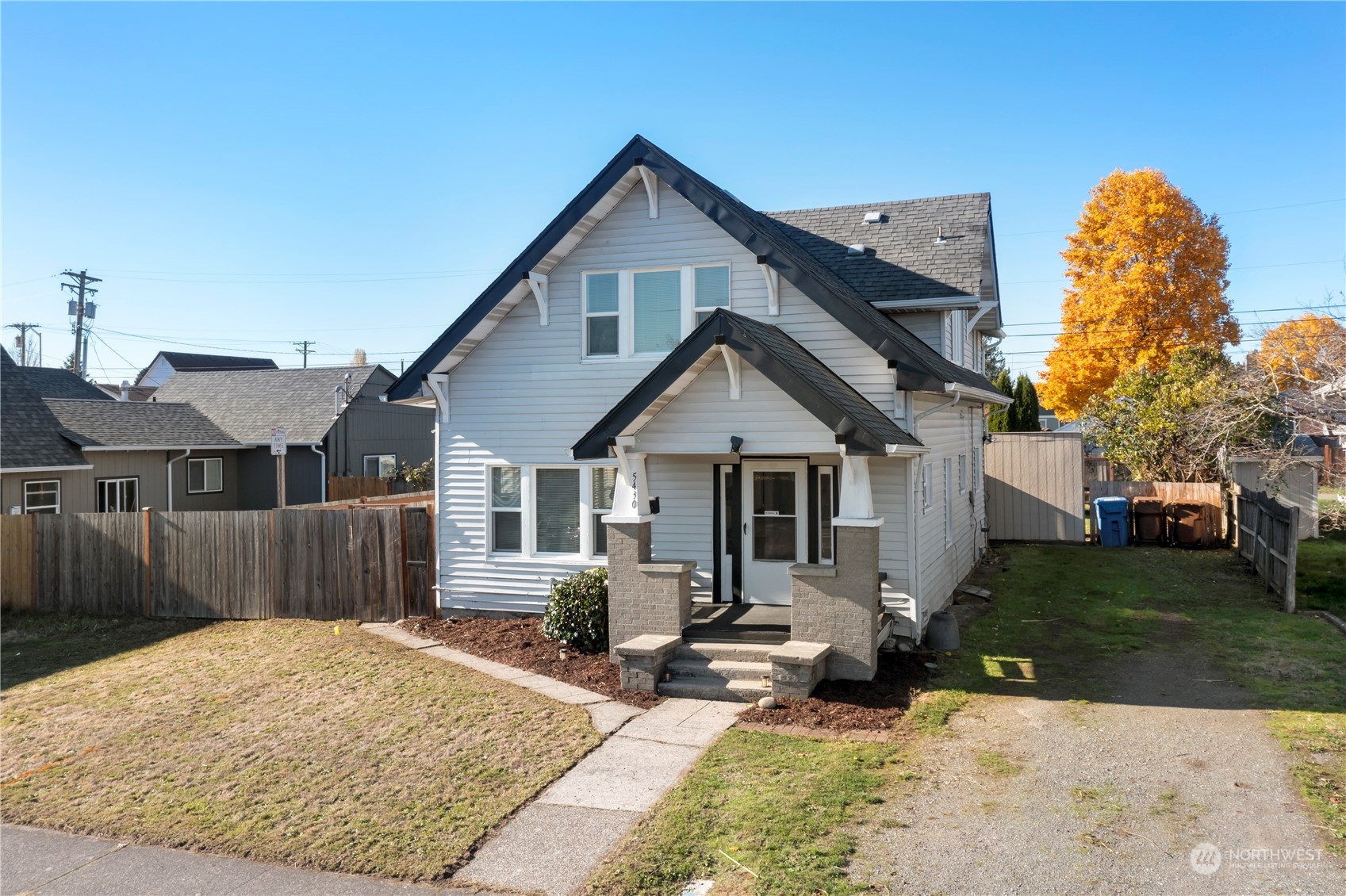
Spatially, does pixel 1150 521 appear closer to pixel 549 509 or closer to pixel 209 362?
pixel 549 509

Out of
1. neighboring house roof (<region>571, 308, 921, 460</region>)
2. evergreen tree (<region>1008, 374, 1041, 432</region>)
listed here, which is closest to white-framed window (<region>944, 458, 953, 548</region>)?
neighboring house roof (<region>571, 308, 921, 460</region>)

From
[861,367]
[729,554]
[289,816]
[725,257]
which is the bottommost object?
[289,816]

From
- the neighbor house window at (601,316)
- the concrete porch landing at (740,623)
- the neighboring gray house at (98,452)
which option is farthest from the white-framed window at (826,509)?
the neighboring gray house at (98,452)

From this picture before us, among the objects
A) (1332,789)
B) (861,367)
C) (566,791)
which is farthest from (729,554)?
(1332,789)

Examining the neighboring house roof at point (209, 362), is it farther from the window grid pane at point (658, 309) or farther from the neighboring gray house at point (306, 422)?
the window grid pane at point (658, 309)

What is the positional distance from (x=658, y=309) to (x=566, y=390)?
182cm

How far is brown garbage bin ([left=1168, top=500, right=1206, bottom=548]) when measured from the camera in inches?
826

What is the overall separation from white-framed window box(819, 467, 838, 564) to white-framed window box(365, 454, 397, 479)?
23.2 meters

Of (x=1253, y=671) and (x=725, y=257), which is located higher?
(x=725, y=257)

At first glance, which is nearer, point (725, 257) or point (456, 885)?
point (456, 885)

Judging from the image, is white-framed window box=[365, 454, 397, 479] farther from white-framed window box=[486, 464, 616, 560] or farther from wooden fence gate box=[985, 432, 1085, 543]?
wooden fence gate box=[985, 432, 1085, 543]

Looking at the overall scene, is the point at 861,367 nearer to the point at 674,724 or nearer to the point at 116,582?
the point at 674,724

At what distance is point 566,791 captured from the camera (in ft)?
24.4

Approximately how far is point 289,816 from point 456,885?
2001 mm
